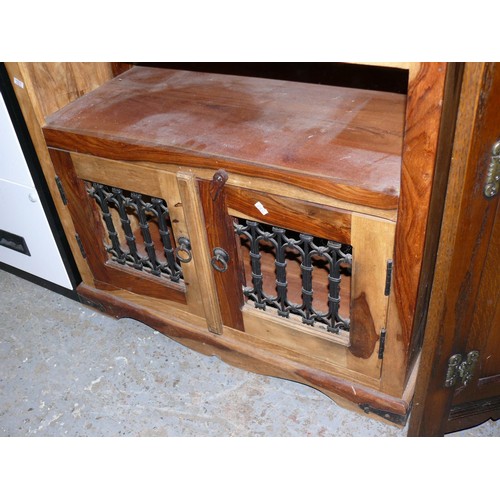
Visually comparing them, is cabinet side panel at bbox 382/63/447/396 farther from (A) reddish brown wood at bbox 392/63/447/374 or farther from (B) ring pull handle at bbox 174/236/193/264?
(B) ring pull handle at bbox 174/236/193/264

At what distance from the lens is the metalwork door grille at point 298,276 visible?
1.24 meters

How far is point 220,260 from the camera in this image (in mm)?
1350

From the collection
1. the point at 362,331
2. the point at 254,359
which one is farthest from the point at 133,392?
the point at 362,331

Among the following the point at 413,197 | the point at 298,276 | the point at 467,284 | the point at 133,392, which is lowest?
the point at 133,392

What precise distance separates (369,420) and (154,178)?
81 centimetres

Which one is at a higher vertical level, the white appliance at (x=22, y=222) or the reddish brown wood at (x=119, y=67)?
the reddish brown wood at (x=119, y=67)

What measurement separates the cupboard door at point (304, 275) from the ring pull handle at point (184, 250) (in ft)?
0.24

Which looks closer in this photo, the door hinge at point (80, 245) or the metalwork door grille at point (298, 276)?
the metalwork door grille at point (298, 276)

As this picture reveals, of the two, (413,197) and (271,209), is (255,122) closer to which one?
(271,209)

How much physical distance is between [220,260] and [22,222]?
74cm

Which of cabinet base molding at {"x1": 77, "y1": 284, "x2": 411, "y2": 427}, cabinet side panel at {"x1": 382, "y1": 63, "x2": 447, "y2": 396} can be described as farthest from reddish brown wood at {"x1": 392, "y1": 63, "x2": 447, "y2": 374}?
cabinet base molding at {"x1": 77, "y1": 284, "x2": 411, "y2": 427}

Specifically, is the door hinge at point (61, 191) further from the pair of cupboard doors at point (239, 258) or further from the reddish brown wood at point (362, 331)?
the reddish brown wood at point (362, 331)

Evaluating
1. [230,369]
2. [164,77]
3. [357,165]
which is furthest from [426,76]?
[230,369]

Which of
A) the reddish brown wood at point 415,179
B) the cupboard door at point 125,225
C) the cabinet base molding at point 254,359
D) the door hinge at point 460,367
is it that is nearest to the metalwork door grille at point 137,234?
the cupboard door at point 125,225
